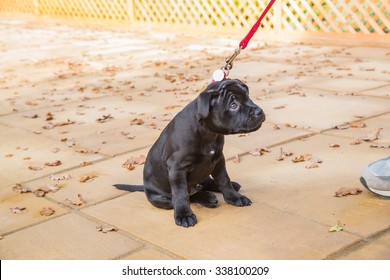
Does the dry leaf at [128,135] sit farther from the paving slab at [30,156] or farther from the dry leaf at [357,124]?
the dry leaf at [357,124]

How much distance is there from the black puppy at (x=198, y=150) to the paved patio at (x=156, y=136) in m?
0.09

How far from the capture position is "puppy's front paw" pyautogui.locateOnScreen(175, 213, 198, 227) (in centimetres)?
307

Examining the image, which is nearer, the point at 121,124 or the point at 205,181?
the point at 205,181

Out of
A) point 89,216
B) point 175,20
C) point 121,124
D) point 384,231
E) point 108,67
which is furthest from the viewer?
point 175,20

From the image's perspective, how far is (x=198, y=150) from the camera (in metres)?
3.03

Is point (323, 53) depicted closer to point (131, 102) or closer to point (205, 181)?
point (131, 102)

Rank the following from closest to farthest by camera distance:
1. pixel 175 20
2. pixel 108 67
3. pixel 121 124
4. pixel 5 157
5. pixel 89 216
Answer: pixel 89 216 → pixel 5 157 → pixel 121 124 → pixel 108 67 → pixel 175 20

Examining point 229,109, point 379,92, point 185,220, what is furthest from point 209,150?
point 379,92

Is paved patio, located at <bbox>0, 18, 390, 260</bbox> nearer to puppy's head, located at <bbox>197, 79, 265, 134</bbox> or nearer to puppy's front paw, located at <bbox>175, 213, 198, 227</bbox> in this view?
puppy's front paw, located at <bbox>175, 213, 198, 227</bbox>

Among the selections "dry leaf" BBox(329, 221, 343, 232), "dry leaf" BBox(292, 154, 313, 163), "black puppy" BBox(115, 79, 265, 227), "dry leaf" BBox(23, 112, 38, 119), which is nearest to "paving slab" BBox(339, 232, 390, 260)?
"dry leaf" BBox(329, 221, 343, 232)

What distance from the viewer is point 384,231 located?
2.92 m

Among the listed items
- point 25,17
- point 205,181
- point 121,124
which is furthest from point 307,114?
point 25,17

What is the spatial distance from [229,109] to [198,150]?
264mm

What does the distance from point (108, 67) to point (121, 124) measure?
3385 millimetres
